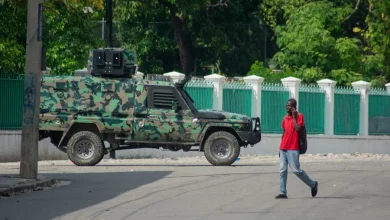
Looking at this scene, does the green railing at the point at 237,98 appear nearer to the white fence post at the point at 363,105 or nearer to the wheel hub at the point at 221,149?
the white fence post at the point at 363,105

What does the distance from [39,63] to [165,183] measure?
3.54 meters

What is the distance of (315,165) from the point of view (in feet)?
92.3

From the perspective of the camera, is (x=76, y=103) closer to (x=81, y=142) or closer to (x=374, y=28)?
(x=81, y=142)

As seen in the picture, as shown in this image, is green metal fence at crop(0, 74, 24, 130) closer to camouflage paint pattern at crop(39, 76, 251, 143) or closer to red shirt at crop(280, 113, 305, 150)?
camouflage paint pattern at crop(39, 76, 251, 143)

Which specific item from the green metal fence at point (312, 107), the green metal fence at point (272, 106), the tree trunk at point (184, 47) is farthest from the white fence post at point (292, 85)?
the tree trunk at point (184, 47)

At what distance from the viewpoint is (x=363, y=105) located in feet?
123

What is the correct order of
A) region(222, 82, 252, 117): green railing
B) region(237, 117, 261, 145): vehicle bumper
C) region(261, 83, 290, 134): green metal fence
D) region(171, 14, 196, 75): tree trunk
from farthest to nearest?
region(171, 14, 196, 75): tree trunk < region(261, 83, 290, 134): green metal fence < region(222, 82, 252, 117): green railing < region(237, 117, 261, 145): vehicle bumper

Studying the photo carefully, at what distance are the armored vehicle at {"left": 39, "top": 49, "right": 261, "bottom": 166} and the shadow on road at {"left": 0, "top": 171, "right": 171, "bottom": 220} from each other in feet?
9.89

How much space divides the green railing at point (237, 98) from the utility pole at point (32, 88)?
554 inches

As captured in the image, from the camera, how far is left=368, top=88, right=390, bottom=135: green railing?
3769 cm

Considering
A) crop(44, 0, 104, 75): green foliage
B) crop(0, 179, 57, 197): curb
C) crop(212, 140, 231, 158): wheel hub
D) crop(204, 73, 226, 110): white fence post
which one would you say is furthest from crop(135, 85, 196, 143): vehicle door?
crop(204, 73, 226, 110): white fence post

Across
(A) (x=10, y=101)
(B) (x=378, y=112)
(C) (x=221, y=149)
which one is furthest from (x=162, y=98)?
(B) (x=378, y=112)

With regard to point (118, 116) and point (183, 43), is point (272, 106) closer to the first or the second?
point (118, 116)

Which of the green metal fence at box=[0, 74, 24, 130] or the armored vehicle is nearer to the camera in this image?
the armored vehicle
